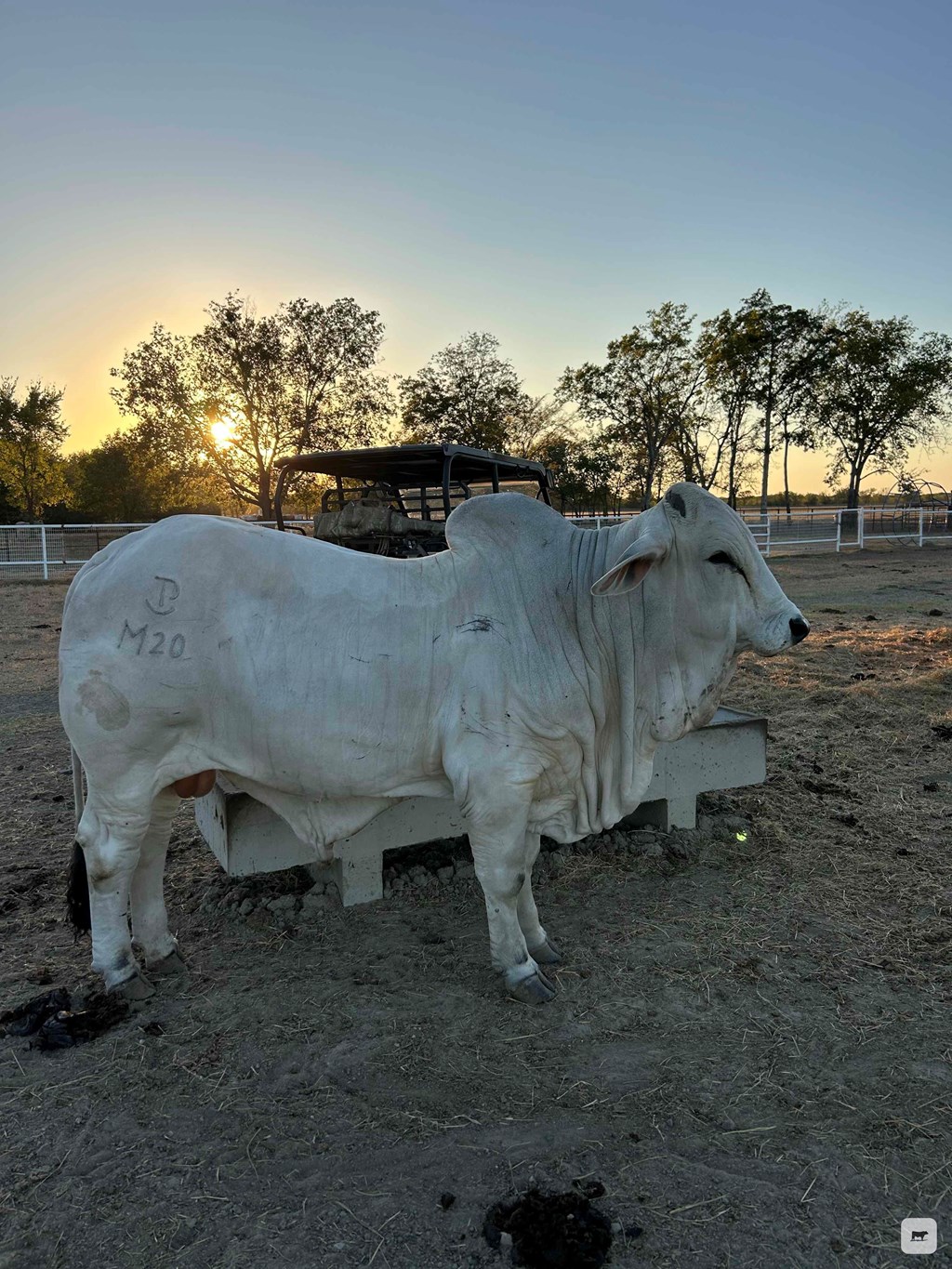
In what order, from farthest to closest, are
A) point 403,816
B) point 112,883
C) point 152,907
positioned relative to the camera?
point 403,816 < point 152,907 < point 112,883

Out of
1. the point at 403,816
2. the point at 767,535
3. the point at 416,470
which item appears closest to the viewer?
the point at 403,816

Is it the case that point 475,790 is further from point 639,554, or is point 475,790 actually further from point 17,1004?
point 17,1004

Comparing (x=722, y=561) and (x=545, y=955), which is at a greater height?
(x=722, y=561)

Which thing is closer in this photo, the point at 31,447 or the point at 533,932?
the point at 533,932

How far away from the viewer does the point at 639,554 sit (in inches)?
93.7

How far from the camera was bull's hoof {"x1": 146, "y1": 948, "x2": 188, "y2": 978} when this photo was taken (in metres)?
2.94

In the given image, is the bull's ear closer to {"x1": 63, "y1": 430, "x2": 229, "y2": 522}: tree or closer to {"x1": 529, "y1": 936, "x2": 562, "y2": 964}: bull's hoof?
{"x1": 529, "y1": 936, "x2": 562, "y2": 964}: bull's hoof

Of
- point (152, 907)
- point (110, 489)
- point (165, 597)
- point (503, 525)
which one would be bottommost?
point (152, 907)

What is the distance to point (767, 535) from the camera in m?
21.3

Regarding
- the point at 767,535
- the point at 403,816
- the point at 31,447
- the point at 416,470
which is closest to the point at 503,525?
the point at 403,816

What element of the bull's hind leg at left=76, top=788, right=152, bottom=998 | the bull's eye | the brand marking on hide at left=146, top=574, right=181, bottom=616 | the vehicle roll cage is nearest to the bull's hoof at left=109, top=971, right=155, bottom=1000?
the bull's hind leg at left=76, top=788, right=152, bottom=998

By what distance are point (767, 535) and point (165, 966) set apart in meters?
20.8

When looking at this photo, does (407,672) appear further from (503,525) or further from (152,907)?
(152,907)

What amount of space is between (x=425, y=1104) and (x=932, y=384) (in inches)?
1597
